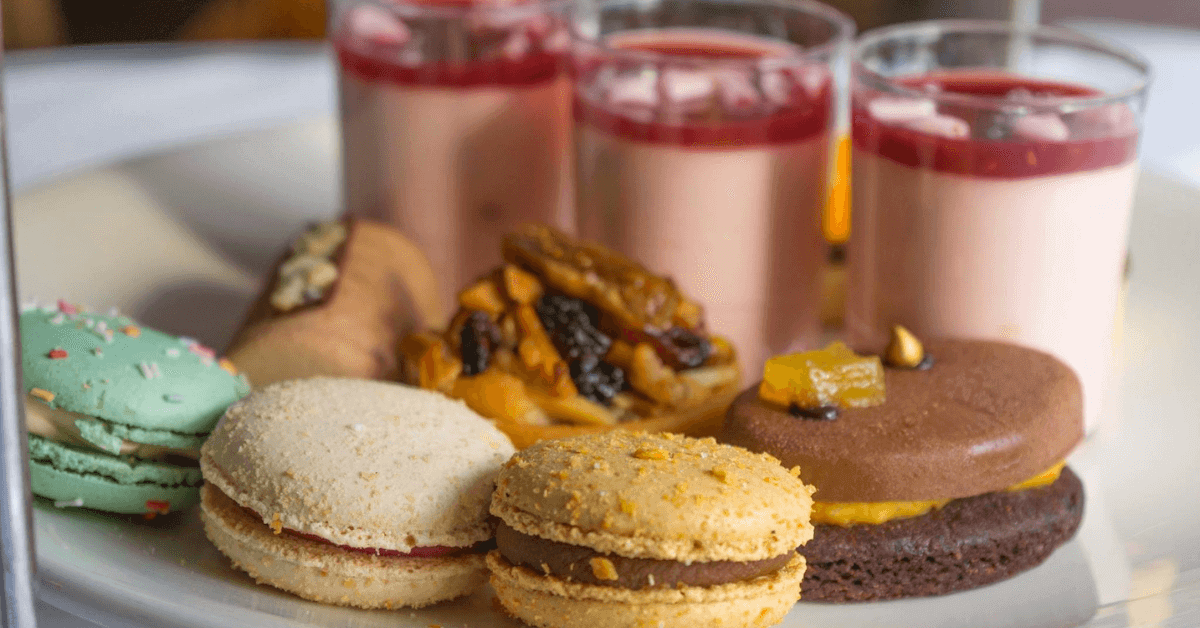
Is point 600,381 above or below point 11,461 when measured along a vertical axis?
below

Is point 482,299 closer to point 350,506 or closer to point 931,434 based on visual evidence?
point 350,506

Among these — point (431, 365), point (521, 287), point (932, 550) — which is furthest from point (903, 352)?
point (431, 365)

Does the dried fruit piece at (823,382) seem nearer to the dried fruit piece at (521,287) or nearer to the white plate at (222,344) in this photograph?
the white plate at (222,344)

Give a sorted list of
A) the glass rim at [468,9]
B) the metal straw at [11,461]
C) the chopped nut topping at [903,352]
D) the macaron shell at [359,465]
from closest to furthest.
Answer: the metal straw at [11,461] < the macaron shell at [359,465] < the chopped nut topping at [903,352] < the glass rim at [468,9]

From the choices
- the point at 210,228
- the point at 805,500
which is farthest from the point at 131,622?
the point at 210,228

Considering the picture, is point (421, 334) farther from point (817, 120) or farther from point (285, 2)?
point (285, 2)

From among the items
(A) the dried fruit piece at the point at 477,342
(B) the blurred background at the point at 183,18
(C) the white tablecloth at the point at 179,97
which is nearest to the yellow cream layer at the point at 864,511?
(A) the dried fruit piece at the point at 477,342
